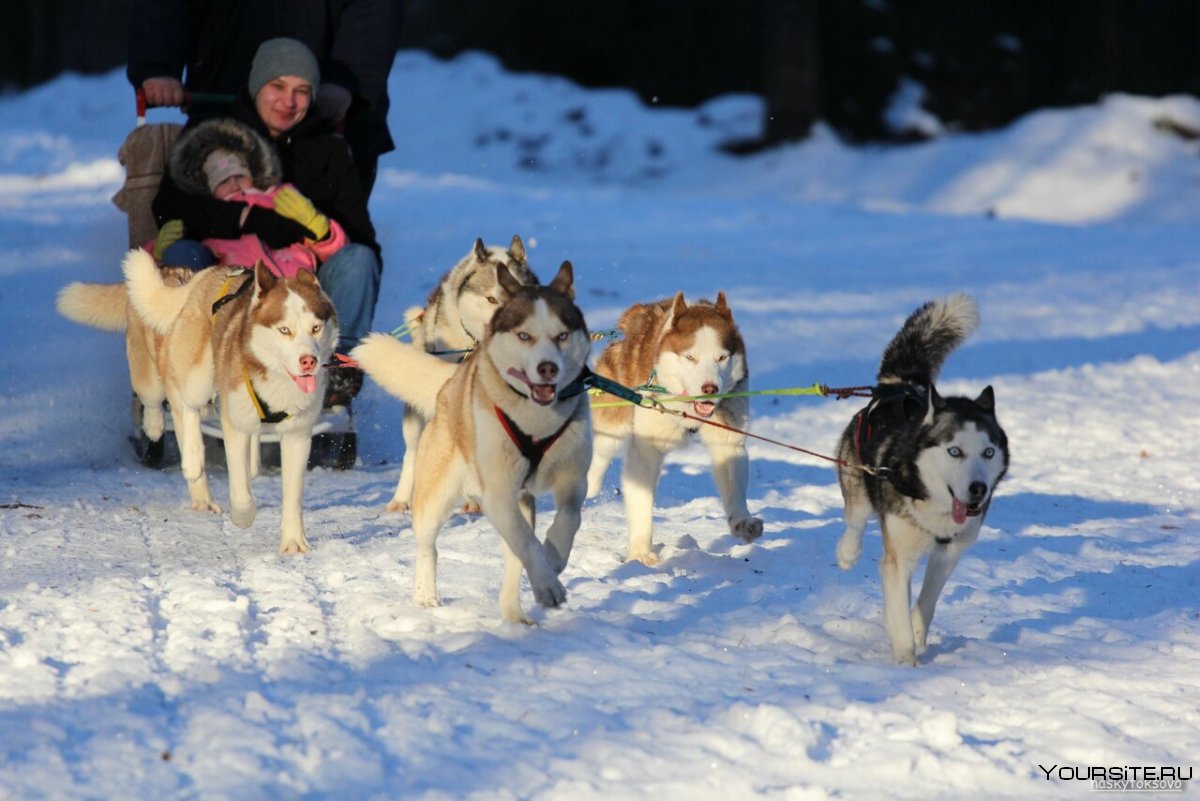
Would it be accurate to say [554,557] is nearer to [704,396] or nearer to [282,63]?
[704,396]

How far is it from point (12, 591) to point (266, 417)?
1.16 metres

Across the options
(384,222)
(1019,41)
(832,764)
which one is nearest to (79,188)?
(384,222)

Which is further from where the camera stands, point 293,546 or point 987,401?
point 293,546

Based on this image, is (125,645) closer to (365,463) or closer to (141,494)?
(141,494)

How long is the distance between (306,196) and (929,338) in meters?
3.32

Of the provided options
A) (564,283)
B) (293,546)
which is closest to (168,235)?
(293,546)

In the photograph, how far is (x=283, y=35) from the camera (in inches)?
289

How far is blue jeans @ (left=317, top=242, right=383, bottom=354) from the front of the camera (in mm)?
6656

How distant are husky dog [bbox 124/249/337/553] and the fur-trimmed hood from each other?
0.94 metres

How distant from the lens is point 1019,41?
A: 25000 millimetres

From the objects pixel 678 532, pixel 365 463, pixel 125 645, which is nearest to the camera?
pixel 125 645

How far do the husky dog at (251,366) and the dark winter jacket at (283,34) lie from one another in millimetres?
1879

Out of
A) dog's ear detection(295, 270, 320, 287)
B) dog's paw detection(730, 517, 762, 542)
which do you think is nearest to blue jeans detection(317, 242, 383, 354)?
dog's ear detection(295, 270, 320, 287)

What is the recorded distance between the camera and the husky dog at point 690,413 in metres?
5.24
